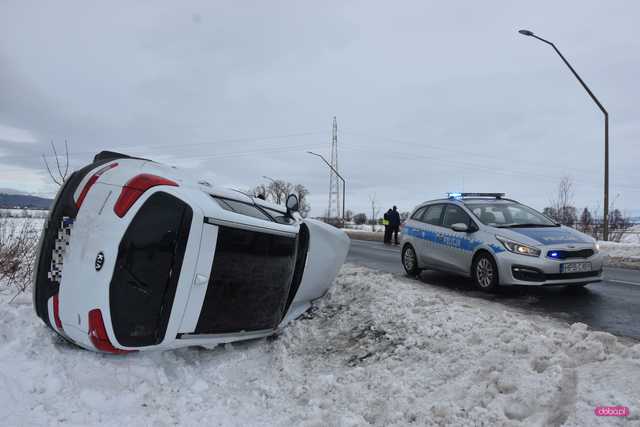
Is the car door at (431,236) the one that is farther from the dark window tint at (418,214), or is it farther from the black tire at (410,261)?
the black tire at (410,261)

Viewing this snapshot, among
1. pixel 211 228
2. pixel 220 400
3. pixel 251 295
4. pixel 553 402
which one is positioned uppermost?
pixel 211 228

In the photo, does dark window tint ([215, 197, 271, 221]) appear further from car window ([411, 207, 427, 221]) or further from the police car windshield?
car window ([411, 207, 427, 221])

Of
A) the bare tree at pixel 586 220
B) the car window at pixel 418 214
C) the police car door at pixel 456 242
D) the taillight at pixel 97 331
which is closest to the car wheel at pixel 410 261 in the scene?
the car window at pixel 418 214

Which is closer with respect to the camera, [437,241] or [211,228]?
[211,228]

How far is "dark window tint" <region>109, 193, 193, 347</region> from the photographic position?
10.3 feet

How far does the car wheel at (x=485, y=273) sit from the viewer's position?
6.79 m

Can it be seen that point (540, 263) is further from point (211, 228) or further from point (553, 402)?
point (211, 228)

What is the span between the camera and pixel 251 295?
12.6 feet

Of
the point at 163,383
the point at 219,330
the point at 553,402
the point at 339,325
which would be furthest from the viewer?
the point at 339,325

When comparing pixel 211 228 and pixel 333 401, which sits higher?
pixel 211 228

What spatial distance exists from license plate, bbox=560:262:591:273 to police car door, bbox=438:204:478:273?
127 centimetres

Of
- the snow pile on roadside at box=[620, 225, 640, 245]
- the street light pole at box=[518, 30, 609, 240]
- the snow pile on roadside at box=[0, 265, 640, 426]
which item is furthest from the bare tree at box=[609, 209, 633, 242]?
the snow pile on roadside at box=[0, 265, 640, 426]

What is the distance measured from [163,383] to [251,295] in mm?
935

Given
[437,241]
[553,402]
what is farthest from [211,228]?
[437,241]
